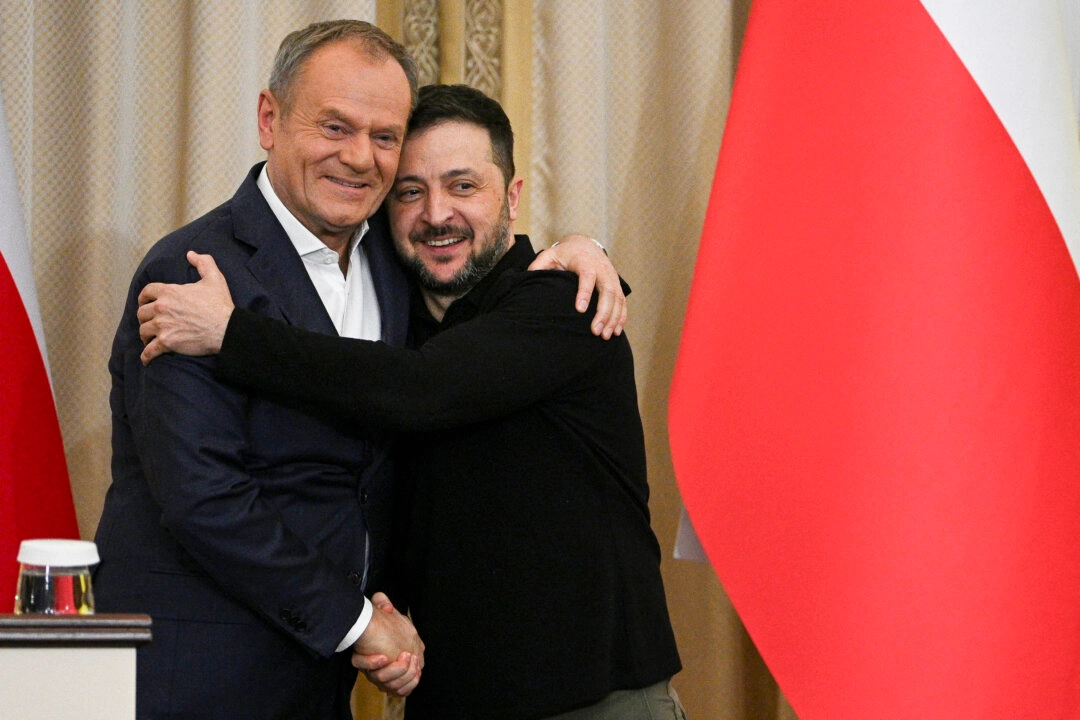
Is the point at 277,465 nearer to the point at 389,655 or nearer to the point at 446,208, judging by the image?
the point at 389,655

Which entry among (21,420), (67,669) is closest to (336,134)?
(21,420)

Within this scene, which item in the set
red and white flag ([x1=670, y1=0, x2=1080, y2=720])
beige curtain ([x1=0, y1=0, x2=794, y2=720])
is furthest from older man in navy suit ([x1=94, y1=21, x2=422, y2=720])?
beige curtain ([x1=0, y1=0, x2=794, y2=720])

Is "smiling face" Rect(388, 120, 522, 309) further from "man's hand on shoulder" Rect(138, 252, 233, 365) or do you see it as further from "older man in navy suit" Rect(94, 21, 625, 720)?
"man's hand on shoulder" Rect(138, 252, 233, 365)

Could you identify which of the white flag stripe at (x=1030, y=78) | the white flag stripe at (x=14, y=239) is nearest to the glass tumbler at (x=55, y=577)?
the white flag stripe at (x=14, y=239)

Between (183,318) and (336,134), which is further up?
(336,134)

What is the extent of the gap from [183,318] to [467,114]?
0.67 metres

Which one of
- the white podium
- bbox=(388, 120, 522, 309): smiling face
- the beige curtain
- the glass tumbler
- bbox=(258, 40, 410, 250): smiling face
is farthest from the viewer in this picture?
the beige curtain

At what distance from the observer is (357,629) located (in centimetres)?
171

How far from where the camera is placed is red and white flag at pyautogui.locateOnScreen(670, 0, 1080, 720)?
64.9 inches

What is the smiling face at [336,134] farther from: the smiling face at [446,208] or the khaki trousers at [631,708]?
the khaki trousers at [631,708]

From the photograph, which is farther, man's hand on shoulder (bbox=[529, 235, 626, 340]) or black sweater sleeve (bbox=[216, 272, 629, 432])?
man's hand on shoulder (bbox=[529, 235, 626, 340])

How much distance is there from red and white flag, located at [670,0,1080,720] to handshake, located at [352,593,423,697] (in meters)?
0.49

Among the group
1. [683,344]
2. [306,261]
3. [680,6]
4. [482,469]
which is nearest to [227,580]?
[482,469]

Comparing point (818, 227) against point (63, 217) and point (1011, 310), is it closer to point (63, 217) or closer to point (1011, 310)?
point (1011, 310)
